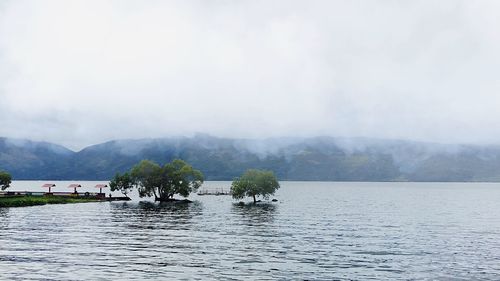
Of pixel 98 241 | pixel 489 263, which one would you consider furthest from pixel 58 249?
pixel 489 263

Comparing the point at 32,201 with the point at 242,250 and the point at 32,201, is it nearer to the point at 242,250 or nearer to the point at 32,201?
the point at 32,201

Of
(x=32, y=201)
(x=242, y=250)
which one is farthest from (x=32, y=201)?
(x=242, y=250)

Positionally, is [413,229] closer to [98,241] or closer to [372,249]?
[372,249]

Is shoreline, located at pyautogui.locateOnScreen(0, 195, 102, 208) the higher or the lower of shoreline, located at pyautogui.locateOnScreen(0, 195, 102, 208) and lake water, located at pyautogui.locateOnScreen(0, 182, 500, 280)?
the higher

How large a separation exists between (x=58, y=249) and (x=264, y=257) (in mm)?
31408

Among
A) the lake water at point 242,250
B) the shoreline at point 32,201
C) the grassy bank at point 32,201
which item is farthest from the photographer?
the grassy bank at point 32,201

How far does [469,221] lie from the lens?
130 m

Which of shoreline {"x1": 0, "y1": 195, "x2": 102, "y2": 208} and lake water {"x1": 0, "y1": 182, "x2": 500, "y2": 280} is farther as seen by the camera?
shoreline {"x1": 0, "y1": 195, "x2": 102, "y2": 208}

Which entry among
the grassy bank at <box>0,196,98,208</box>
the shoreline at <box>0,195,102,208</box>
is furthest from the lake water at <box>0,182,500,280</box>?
the grassy bank at <box>0,196,98,208</box>

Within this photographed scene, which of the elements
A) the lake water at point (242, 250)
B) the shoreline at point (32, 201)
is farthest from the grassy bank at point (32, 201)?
the lake water at point (242, 250)

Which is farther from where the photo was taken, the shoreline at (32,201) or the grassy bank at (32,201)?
the grassy bank at (32,201)

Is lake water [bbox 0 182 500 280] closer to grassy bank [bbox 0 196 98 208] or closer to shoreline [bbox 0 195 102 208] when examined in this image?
shoreline [bbox 0 195 102 208]

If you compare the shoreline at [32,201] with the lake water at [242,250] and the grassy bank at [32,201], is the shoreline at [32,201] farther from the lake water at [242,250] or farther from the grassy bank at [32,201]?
the lake water at [242,250]

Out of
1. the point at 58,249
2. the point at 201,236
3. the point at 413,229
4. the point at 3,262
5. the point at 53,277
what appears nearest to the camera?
the point at 53,277
